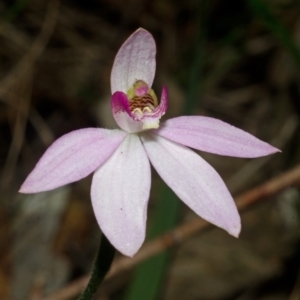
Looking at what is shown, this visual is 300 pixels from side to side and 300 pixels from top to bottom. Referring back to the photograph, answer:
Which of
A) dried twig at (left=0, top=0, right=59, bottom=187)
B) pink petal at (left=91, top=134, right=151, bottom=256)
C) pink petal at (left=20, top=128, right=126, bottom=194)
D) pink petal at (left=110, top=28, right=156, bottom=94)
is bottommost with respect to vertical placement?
pink petal at (left=91, top=134, right=151, bottom=256)

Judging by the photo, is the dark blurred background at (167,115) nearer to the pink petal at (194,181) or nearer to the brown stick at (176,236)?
the brown stick at (176,236)

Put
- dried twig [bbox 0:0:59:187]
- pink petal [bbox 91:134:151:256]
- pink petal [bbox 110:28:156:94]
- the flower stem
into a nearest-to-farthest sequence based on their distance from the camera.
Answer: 1. pink petal [bbox 91:134:151:256]
2. the flower stem
3. pink petal [bbox 110:28:156:94]
4. dried twig [bbox 0:0:59:187]

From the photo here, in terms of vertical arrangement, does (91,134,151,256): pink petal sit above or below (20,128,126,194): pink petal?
below

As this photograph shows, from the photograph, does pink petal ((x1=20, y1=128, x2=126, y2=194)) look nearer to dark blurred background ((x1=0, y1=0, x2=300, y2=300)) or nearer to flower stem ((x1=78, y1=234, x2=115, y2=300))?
flower stem ((x1=78, y1=234, x2=115, y2=300))

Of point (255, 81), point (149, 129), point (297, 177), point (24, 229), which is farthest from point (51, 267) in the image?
point (255, 81)

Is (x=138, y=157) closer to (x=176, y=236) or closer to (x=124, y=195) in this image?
Answer: (x=124, y=195)

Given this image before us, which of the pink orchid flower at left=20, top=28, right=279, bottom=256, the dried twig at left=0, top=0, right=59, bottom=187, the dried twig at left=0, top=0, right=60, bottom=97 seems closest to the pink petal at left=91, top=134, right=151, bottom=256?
the pink orchid flower at left=20, top=28, right=279, bottom=256
